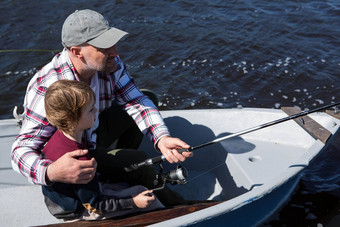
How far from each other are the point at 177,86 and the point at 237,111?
242cm

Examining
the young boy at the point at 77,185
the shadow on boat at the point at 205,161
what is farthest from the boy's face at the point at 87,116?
the shadow on boat at the point at 205,161

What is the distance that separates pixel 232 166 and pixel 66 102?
5.95 feet

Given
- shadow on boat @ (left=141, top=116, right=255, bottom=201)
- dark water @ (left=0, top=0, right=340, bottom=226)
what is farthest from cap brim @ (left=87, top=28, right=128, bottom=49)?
dark water @ (left=0, top=0, right=340, bottom=226)

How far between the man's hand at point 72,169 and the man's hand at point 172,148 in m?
0.62

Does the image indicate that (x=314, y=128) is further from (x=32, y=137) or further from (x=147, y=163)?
(x=32, y=137)

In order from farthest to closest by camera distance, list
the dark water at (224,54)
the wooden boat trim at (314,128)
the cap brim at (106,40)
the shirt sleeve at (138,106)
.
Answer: the dark water at (224,54) → the wooden boat trim at (314,128) → the shirt sleeve at (138,106) → the cap brim at (106,40)

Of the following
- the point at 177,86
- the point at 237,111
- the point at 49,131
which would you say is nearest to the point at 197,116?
the point at 237,111

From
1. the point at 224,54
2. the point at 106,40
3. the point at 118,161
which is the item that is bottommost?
the point at 224,54

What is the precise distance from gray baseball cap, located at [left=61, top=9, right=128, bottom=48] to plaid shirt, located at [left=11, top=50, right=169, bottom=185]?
0.15 meters

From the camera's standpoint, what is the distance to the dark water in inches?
194

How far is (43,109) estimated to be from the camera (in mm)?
2617

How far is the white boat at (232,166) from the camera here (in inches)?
114

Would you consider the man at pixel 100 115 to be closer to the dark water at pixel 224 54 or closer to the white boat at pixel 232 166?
the white boat at pixel 232 166

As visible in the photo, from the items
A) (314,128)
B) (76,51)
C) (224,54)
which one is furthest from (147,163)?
(224,54)
